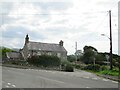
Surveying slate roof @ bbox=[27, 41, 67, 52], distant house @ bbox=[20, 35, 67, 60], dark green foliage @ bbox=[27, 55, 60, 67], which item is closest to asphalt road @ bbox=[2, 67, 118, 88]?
dark green foliage @ bbox=[27, 55, 60, 67]

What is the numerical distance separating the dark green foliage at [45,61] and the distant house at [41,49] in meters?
28.0

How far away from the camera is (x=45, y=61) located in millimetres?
70125

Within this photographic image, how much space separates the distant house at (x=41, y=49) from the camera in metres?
103

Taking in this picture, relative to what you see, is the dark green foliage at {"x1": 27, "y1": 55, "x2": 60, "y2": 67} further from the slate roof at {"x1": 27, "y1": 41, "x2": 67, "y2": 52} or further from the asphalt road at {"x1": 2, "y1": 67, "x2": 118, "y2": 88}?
the asphalt road at {"x1": 2, "y1": 67, "x2": 118, "y2": 88}

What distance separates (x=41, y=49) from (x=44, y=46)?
308cm

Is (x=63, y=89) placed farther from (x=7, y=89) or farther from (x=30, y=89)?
(x=7, y=89)

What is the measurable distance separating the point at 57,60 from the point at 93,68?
12605 mm

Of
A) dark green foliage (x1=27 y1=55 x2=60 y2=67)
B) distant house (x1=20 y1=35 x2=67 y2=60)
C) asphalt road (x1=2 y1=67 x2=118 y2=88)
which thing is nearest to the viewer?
asphalt road (x1=2 y1=67 x2=118 y2=88)

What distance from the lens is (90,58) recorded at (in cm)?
11119

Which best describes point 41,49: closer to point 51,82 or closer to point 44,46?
point 44,46

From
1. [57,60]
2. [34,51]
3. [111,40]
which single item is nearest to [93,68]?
[57,60]

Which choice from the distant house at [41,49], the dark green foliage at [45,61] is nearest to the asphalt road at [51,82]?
the dark green foliage at [45,61]

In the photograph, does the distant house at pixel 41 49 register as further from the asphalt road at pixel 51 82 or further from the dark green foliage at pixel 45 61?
the asphalt road at pixel 51 82

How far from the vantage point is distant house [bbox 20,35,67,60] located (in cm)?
10306
